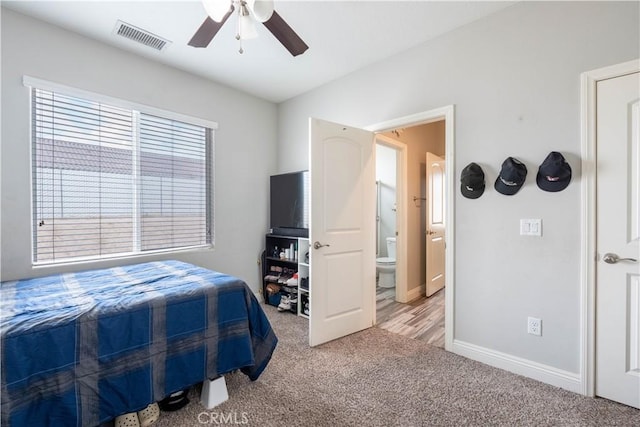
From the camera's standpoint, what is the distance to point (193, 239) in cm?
332

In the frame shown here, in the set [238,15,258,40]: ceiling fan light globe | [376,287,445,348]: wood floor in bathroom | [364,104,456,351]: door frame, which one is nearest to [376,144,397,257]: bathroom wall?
[376,287,445,348]: wood floor in bathroom

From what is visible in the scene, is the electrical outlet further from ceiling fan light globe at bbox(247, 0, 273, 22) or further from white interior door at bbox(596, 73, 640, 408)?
ceiling fan light globe at bbox(247, 0, 273, 22)

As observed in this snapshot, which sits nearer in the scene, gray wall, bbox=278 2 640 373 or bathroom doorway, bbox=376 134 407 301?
gray wall, bbox=278 2 640 373

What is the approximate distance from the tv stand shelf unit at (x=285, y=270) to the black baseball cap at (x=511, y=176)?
200 centimetres

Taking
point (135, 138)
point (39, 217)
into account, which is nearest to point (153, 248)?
point (39, 217)

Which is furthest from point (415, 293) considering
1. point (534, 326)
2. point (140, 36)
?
point (140, 36)

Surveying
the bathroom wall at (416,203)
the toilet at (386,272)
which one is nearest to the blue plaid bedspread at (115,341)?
the bathroom wall at (416,203)

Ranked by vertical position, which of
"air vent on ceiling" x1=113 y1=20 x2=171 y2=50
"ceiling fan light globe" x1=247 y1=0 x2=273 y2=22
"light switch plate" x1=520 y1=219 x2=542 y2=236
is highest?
"air vent on ceiling" x1=113 y1=20 x2=171 y2=50

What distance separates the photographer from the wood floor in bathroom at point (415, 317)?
284 cm

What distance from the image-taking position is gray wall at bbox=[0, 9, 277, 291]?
87.3 inches

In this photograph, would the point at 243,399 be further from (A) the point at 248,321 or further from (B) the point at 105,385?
(B) the point at 105,385

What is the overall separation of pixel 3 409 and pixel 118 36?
2.74m

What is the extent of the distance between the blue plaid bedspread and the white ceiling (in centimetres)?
203

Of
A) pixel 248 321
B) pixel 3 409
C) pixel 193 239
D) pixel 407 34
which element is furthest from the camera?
pixel 193 239
